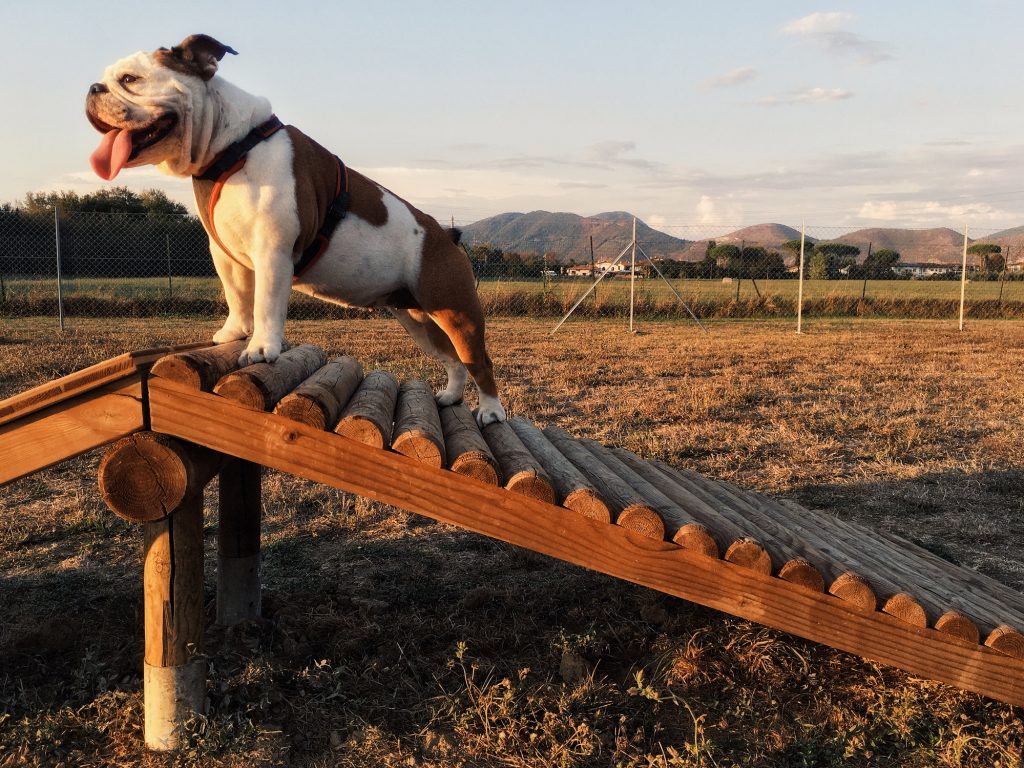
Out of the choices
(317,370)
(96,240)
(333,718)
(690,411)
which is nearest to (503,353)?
(690,411)

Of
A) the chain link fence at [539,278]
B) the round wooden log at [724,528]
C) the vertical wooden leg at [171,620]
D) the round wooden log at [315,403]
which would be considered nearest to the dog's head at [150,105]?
the round wooden log at [315,403]

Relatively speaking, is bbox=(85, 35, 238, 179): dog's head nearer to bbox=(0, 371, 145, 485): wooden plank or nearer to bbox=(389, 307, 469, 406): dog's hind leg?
bbox=(0, 371, 145, 485): wooden plank

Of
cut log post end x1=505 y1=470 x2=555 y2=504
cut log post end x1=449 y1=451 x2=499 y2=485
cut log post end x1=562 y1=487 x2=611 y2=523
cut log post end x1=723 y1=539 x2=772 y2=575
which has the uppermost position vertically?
cut log post end x1=449 y1=451 x2=499 y2=485

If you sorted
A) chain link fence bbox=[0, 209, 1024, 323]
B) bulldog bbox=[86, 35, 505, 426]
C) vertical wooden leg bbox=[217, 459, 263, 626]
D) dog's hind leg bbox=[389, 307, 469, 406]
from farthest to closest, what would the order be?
chain link fence bbox=[0, 209, 1024, 323] → dog's hind leg bbox=[389, 307, 469, 406] → vertical wooden leg bbox=[217, 459, 263, 626] → bulldog bbox=[86, 35, 505, 426]

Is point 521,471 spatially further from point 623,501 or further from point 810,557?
point 810,557

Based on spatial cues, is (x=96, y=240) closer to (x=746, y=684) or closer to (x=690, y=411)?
(x=690, y=411)

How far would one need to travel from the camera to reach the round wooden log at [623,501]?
2.40m

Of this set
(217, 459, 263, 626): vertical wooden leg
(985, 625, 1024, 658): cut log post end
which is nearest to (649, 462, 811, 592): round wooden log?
(985, 625, 1024, 658): cut log post end

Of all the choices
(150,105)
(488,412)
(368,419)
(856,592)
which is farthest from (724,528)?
(150,105)

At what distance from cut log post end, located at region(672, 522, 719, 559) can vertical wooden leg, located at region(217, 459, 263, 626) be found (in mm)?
1773

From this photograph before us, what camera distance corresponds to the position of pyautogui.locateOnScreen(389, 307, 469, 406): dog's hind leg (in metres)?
3.54

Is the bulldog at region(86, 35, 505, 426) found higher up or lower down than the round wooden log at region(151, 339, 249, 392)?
higher up

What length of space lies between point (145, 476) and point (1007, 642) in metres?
2.60

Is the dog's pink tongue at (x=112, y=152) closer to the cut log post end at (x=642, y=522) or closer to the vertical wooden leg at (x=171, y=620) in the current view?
the vertical wooden leg at (x=171, y=620)
